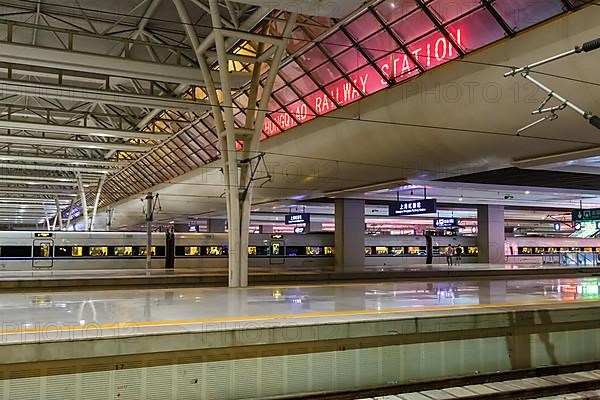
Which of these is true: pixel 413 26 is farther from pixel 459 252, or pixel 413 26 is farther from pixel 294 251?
pixel 459 252

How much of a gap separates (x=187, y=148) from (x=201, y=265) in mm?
7705

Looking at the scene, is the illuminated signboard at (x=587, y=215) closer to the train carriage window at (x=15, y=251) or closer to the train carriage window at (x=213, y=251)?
the train carriage window at (x=213, y=251)

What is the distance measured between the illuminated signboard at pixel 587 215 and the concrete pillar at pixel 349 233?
1282 centimetres

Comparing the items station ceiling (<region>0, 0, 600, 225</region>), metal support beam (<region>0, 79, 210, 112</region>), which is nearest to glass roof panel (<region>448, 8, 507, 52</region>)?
station ceiling (<region>0, 0, 600, 225</region>)

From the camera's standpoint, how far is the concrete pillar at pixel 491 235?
135 ft

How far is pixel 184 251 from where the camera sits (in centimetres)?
3181

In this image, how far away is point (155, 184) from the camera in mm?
46375

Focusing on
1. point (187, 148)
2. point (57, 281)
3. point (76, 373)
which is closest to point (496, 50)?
point (76, 373)

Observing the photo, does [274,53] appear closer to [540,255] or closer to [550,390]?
[550,390]

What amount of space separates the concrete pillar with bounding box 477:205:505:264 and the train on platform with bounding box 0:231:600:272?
3.51 metres

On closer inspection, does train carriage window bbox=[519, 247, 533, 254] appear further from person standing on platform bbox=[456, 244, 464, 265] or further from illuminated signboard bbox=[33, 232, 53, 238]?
illuminated signboard bbox=[33, 232, 53, 238]

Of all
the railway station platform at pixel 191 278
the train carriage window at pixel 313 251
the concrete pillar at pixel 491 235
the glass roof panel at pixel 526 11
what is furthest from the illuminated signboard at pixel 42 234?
the concrete pillar at pixel 491 235

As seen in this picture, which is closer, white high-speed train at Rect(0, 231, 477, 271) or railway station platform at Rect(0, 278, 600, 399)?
railway station platform at Rect(0, 278, 600, 399)

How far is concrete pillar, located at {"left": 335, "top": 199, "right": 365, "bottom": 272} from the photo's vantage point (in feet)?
114
